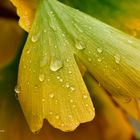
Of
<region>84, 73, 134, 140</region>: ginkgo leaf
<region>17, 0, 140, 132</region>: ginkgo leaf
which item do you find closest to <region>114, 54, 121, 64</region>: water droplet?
<region>17, 0, 140, 132</region>: ginkgo leaf

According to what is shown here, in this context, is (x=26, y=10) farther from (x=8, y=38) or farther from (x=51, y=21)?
(x=8, y=38)

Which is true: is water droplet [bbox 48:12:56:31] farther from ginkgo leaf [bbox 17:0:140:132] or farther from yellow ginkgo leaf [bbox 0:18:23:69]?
yellow ginkgo leaf [bbox 0:18:23:69]

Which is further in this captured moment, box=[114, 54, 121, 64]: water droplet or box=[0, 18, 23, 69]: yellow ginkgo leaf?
box=[0, 18, 23, 69]: yellow ginkgo leaf

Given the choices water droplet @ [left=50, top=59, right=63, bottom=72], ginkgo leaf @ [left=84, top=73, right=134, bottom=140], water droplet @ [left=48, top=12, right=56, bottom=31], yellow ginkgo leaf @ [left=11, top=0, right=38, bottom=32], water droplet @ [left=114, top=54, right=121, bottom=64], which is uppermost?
yellow ginkgo leaf @ [left=11, top=0, right=38, bottom=32]

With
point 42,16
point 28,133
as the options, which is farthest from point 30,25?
point 28,133

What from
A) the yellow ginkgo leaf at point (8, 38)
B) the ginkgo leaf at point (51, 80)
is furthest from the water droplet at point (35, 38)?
the yellow ginkgo leaf at point (8, 38)
